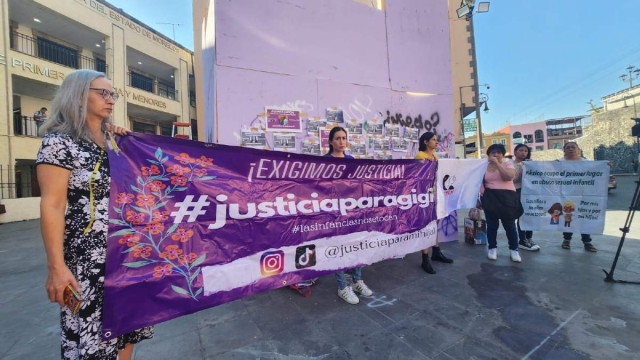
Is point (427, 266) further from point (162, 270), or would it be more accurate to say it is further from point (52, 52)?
point (52, 52)

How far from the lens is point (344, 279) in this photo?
3002mm

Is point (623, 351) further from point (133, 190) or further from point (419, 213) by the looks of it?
point (133, 190)

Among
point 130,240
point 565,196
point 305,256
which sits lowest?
point 305,256

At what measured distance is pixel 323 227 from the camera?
2656 millimetres

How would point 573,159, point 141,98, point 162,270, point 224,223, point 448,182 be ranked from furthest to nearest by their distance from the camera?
point 141,98, point 573,159, point 448,182, point 224,223, point 162,270

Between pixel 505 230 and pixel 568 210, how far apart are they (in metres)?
1.28

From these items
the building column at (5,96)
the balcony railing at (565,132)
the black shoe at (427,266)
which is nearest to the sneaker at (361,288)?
the black shoe at (427,266)

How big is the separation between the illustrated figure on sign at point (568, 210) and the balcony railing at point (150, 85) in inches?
829

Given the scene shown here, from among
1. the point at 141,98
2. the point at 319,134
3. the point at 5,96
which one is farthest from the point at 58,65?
A: the point at 319,134

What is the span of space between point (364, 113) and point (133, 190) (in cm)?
369

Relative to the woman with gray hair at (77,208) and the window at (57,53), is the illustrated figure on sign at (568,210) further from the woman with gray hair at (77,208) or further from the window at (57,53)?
the window at (57,53)

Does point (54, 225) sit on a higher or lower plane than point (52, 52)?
lower

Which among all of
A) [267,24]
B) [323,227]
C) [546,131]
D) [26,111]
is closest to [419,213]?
[323,227]

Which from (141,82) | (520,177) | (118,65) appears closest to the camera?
(520,177)
